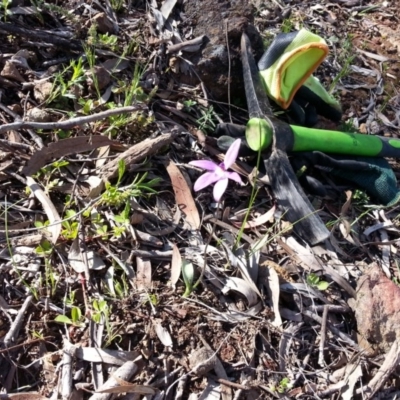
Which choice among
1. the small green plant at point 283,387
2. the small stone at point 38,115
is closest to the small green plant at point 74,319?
the small green plant at point 283,387

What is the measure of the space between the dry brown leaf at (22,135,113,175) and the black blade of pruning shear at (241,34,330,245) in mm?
550

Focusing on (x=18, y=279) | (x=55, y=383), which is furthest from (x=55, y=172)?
(x=55, y=383)

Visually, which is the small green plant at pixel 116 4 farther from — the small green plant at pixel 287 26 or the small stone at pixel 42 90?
the small green plant at pixel 287 26

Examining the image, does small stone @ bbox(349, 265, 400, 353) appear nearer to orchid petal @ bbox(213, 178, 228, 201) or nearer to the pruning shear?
the pruning shear

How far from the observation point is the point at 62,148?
6.58 feet

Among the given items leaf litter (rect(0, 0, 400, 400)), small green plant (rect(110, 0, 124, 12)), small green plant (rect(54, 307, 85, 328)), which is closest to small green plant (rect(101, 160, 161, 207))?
leaf litter (rect(0, 0, 400, 400))

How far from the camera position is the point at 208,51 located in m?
2.32

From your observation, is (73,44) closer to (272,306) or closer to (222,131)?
(222,131)

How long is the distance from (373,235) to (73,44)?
1.33 m

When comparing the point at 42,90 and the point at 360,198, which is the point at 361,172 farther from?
the point at 42,90

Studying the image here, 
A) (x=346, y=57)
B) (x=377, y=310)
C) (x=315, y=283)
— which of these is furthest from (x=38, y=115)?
(x=346, y=57)

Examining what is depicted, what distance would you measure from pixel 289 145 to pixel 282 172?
12 cm

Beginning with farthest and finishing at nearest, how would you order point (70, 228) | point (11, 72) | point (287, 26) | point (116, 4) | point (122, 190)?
point (287, 26) < point (116, 4) < point (11, 72) < point (122, 190) < point (70, 228)

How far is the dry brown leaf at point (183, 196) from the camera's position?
199cm
